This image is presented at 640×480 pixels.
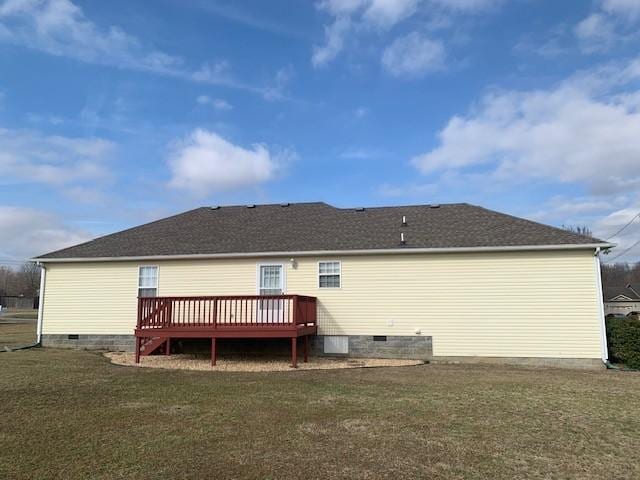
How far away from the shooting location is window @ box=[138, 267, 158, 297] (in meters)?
14.6

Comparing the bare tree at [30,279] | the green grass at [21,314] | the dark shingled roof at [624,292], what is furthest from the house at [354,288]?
the bare tree at [30,279]

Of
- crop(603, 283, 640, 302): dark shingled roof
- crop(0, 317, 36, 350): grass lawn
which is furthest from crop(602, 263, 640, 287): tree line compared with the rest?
crop(0, 317, 36, 350): grass lawn

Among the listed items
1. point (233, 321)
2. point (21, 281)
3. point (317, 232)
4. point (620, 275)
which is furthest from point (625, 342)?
point (21, 281)

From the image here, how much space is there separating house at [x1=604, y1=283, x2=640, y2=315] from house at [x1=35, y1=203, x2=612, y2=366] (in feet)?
143

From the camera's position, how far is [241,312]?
40.4 ft

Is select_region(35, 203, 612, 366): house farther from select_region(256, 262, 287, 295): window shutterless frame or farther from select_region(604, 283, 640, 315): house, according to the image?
select_region(604, 283, 640, 315): house

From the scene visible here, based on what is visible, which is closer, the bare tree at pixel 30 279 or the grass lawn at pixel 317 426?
the grass lawn at pixel 317 426

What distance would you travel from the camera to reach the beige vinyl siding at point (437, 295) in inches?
479

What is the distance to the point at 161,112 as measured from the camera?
15391 mm

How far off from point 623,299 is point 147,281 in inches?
2164

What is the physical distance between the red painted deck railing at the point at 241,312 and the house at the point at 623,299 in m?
47.5

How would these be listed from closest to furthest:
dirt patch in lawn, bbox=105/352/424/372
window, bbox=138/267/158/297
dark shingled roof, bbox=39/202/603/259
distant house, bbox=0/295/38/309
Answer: dirt patch in lawn, bbox=105/352/424/372
dark shingled roof, bbox=39/202/603/259
window, bbox=138/267/158/297
distant house, bbox=0/295/38/309

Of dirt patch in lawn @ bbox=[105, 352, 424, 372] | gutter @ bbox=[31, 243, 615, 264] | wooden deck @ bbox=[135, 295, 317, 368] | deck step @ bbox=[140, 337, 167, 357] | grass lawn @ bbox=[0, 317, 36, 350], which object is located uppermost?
gutter @ bbox=[31, 243, 615, 264]

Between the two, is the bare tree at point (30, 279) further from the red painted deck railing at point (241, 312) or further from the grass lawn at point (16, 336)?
the red painted deck railing at point (241, 312)
